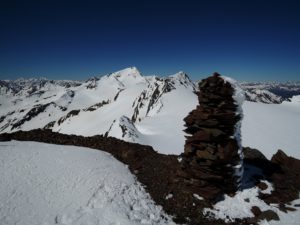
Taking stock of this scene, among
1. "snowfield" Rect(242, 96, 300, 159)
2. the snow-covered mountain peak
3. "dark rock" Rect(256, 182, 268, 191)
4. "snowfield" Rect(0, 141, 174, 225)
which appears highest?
the snow-covered mountain peak

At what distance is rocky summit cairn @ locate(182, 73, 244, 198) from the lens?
16109 mm

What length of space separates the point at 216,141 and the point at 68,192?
30.5ft

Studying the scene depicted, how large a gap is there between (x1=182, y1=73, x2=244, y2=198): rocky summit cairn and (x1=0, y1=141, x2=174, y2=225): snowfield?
363 cm

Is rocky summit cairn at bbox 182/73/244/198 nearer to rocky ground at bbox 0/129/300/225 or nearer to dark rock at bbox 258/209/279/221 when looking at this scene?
rocky ground at bbox 0/129/300/225

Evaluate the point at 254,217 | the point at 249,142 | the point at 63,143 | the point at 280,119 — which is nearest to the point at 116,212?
the point at 254,217

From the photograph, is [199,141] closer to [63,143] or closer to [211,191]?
[211,191]

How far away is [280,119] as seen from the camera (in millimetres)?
61906

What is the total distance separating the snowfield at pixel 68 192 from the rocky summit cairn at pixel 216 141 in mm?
3632

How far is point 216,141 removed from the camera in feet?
54.2

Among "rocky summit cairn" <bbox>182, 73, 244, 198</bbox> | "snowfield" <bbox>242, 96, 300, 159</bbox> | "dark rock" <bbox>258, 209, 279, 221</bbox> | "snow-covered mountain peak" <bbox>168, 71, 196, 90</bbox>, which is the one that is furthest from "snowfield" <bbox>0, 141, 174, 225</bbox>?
"snow-covered mountain peak" <bbox>168, 71, 196, 90</bbox>

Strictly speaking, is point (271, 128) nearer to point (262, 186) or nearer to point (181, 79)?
point (262, 186)

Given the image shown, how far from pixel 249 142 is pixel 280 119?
1515 centimetres

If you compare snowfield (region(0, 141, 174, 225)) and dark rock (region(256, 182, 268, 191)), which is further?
dark rock (region(256, 182, 268, 191))

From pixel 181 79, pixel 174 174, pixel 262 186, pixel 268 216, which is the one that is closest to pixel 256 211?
pixel 268 216
